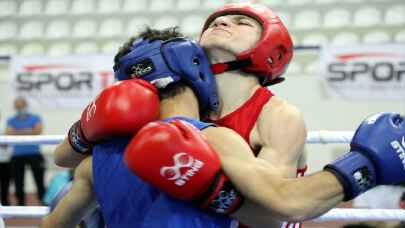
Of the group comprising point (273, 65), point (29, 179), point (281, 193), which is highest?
point (273, 65)

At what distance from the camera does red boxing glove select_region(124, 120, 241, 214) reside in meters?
1.15

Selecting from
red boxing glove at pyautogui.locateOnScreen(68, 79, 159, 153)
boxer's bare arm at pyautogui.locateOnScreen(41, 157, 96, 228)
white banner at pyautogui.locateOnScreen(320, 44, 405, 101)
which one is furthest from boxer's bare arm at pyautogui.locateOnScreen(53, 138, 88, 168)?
white banner at pyautogui.locateOnScreen(320, 44, 405, 101)

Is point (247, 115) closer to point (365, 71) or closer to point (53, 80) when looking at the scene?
point (365, 71)

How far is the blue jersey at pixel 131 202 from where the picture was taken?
125 cm

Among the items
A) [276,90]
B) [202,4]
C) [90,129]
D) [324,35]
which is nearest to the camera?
[90,129]

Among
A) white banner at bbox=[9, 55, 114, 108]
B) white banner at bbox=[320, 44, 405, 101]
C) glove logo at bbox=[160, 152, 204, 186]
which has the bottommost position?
white banner at bbox=[9, 55, 114, 108]

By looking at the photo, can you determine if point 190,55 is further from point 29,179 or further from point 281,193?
point 29,179

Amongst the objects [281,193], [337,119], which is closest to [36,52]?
[337,119]

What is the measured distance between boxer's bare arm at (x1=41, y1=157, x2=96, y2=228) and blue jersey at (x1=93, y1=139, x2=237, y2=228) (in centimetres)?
7

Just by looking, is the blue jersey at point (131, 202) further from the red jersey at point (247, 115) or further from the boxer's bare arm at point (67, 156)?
the red jersey at point (247, 115)

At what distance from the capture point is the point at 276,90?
592 cm

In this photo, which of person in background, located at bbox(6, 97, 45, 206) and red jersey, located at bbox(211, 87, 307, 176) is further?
person in background, located at bbox(6, 97, 45, 206)

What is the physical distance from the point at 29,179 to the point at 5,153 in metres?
1.26

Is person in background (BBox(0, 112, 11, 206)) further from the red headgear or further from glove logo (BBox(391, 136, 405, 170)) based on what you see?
glove logo (BBox(391, 136, 405, 170))
